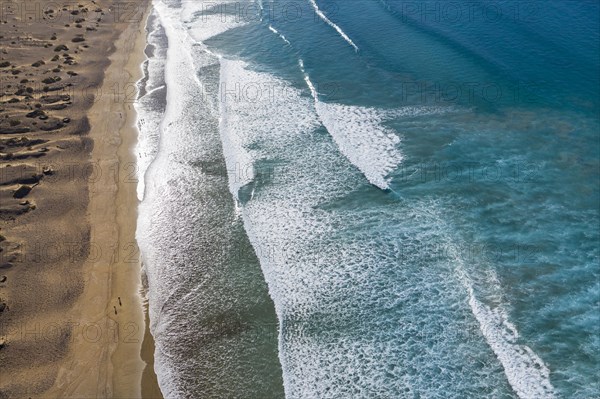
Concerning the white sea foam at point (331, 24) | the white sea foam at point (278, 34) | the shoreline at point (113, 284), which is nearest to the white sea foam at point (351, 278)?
the shoreline at point (113, 284)

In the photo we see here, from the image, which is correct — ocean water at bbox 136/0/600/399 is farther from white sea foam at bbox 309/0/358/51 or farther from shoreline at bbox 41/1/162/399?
shoreline at bbox 41/1/162/399

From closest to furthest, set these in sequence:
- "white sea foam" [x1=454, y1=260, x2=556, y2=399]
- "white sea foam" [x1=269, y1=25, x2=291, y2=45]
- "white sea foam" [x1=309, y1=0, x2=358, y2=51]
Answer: "white sea foam" [x1=454, y1=260, x2=556, y2=399] → "white sea foam" [x1=309, y1=0, x2=358, y2=51] → "white sea foam" [x1=269, y1=25, x2=291, y2=45]

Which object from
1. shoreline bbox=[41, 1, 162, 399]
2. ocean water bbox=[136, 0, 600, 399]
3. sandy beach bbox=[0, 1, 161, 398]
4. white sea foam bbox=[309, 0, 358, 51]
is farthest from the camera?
white sea foam bbox=[309, 0, 358, 51]

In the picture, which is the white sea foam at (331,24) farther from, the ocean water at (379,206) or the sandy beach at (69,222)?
the sandy beach at (69,222)

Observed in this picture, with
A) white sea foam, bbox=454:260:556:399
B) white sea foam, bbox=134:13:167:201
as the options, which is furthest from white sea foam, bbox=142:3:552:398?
white sea foam, bbox=134:13:167:201

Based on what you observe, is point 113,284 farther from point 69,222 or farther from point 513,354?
point 513,354

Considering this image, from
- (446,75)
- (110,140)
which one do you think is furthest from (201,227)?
(446,75)

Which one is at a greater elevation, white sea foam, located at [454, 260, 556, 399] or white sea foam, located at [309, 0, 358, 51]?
white sea foam, located at [309, 0, 358, 51]

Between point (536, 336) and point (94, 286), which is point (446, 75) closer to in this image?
point (536, 336)
